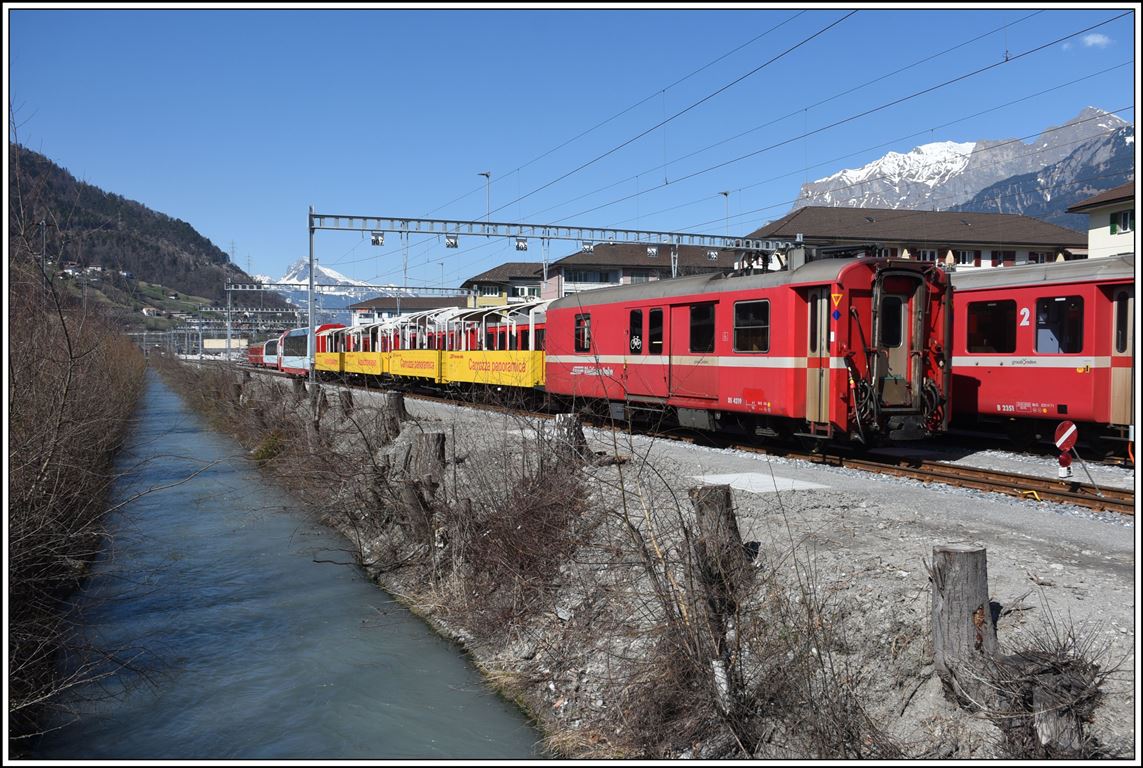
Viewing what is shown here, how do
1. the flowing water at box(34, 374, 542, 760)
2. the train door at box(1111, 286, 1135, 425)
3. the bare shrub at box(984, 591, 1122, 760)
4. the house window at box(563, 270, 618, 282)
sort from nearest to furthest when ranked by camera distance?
the bare shrub at box(984, 591, 1122, 760) < the flowing water at box(34, 374, 542, 760) < the train door at box(1111, 286, 1135, 425) < the house window at box(563, 270, 618, 282)

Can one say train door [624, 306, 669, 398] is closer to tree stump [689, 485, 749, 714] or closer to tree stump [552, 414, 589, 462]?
tree stump [552, 414, 589, 462]

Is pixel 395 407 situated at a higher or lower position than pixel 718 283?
lower

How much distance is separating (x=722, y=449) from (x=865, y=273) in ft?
14.4

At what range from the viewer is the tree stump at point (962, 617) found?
571 centimetres

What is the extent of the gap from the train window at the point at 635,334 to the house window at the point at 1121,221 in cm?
2899

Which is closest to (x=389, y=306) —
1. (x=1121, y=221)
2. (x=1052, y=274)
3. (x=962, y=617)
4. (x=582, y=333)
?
(x=1121, y=221)

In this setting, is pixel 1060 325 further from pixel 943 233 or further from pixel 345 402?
pixel 943 233

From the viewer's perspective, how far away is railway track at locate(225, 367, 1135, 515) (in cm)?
1073

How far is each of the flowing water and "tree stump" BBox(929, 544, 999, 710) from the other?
3515 mm

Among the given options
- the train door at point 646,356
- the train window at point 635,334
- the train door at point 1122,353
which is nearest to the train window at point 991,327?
the train door at point 1122,353

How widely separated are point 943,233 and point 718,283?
169ft

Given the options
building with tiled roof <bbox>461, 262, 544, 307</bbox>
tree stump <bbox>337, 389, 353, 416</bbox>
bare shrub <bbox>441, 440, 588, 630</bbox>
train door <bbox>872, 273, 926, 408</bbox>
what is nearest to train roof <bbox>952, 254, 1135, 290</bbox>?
train door <bbox>872, 273, 926, 408</bbox>

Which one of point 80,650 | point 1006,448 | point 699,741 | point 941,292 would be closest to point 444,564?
point 80,650

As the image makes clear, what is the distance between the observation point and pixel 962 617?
5.75 m
